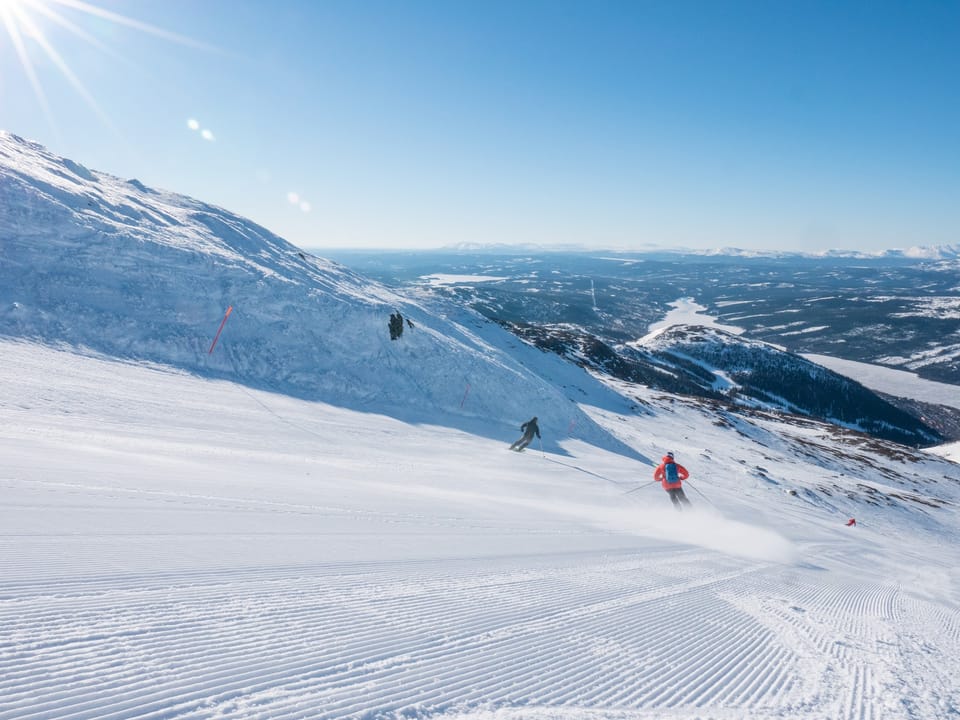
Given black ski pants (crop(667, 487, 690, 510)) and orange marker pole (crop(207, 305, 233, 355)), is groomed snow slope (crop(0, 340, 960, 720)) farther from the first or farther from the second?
orange marker pole (crop(207, 305, 233, 355))

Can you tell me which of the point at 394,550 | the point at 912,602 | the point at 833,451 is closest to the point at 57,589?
the point at 394,550

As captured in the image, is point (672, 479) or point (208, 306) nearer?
point (672, 479)

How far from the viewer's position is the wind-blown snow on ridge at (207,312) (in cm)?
1962

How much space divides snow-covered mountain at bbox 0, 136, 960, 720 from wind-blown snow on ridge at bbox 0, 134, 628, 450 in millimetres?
159

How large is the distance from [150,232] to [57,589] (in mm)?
27896

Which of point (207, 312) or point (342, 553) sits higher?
point (207, 312)

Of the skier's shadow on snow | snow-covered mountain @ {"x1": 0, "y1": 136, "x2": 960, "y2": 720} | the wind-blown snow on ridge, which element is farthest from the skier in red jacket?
the wind-blown snow on ridge

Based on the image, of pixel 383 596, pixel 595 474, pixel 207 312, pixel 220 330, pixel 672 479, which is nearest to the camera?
pixel 383 596

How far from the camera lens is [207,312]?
22719 millimetres

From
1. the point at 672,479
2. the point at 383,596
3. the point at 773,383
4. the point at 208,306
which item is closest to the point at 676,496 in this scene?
the point at 672,479

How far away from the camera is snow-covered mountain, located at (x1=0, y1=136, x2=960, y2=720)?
11.8ft

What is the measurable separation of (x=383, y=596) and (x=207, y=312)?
2173 centimetres

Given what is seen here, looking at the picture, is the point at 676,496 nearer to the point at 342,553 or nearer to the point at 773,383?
the point at 342,553

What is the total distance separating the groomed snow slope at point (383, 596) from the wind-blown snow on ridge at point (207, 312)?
6.11m
